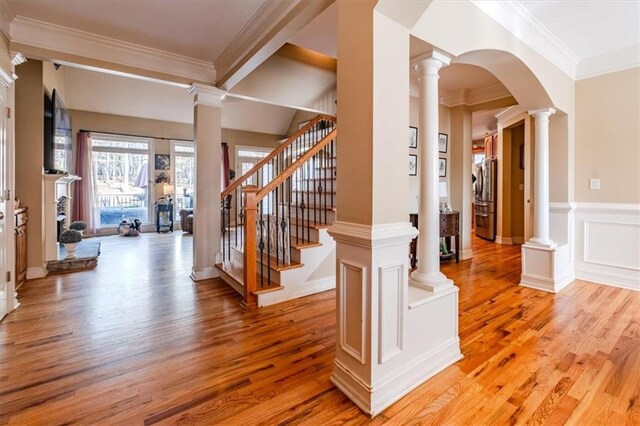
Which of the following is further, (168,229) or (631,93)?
(168,229)

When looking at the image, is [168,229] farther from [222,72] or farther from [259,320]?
[259,320]

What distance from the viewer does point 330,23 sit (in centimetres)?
320

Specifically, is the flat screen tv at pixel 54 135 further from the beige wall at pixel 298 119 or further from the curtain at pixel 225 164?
the beige wall at pixel 298 119

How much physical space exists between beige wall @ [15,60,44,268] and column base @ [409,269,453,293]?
4445mm

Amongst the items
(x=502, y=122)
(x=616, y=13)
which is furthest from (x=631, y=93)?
(x=502, y=122)

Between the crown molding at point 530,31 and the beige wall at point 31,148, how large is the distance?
15.7 ft

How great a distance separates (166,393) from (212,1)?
9.07ft

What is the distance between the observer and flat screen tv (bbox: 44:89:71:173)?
4.26 meters

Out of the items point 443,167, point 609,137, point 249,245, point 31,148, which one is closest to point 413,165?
point 443,167

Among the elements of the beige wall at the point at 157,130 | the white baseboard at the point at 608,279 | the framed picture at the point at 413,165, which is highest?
the beige wall at the point at 157,130

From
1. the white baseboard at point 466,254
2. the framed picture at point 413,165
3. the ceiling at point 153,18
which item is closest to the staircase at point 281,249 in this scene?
the framed picture at point 413,165

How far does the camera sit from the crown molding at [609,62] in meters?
3.33

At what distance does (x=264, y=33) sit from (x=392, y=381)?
2855 mm

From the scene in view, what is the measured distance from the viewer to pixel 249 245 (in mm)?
2930
